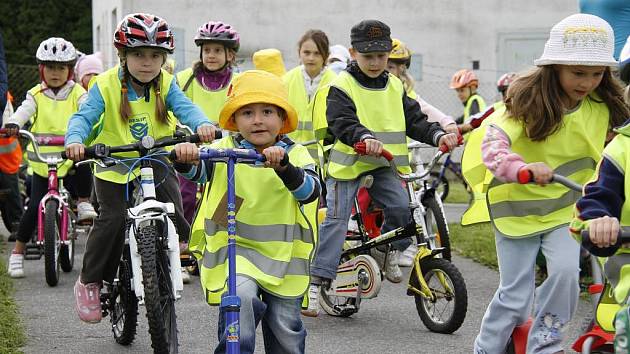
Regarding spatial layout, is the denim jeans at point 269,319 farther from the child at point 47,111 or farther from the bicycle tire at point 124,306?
the child at point 47,111

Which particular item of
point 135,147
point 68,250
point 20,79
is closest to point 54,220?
point 68,250

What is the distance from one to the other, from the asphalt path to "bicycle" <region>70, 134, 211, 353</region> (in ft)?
2.93

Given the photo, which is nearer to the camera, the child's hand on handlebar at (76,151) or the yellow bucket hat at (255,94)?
the yellow bucket hat at (255,94)

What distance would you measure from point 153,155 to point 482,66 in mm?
20523

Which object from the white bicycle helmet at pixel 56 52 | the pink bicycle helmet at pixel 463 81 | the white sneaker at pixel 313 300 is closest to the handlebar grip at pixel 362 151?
the white sneaker at pixel 313 300

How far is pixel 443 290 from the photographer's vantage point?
7.77 metres

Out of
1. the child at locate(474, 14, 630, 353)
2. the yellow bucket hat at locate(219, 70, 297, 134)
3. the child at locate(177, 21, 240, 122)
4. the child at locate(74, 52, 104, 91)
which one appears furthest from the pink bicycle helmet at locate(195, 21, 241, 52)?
the child at locate(474, 14, 630, 353)

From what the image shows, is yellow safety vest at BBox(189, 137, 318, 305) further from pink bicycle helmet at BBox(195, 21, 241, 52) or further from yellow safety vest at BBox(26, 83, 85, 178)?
yellow safety vest at BBox(26, 83, 85, 178)

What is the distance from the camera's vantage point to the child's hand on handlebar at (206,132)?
6.34m

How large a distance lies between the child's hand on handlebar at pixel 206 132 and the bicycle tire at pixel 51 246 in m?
3.60

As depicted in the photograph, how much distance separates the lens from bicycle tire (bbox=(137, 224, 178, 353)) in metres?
6.26

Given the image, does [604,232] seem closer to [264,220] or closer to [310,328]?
[264,220]

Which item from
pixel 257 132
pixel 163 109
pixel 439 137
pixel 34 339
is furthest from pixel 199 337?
pixel 257 132

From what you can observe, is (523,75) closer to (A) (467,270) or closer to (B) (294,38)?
(A) (467,270)
